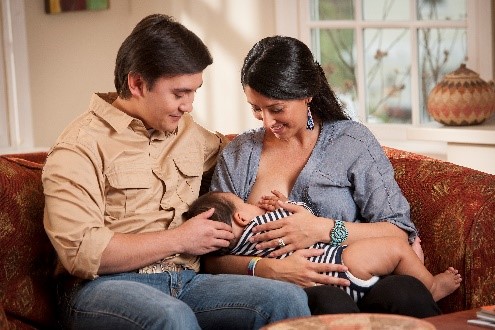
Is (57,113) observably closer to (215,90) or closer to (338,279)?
(215,90)

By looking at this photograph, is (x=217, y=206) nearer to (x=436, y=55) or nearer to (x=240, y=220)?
(x=240, y=220)

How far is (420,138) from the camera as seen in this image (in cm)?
404

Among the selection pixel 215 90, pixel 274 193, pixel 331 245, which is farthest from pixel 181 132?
pixel 215 90

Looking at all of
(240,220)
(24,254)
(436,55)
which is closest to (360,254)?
(240,220)

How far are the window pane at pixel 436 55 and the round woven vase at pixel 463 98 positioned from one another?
0.27m

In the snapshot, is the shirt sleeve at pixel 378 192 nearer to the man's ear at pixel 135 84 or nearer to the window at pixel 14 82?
the man's ear at pixel 135 84

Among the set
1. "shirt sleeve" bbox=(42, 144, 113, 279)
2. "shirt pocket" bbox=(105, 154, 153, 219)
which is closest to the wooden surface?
"shirt sleeve" bbox=(42, 144, 113, 279)

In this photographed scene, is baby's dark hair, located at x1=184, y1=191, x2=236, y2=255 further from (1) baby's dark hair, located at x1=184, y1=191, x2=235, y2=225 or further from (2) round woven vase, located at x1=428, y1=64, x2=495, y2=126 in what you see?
(2) round woven vase, located at x1=428, y1=64, x2=495, y2=126

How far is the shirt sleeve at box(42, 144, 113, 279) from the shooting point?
2.57 meters

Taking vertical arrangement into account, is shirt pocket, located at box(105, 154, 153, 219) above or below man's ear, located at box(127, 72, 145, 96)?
below

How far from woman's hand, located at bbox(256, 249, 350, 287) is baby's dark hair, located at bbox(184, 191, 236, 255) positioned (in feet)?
0.53

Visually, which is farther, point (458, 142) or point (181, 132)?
point (458, 142)

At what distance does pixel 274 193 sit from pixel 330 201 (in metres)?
0.16

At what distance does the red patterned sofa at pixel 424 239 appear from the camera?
2715 mm
